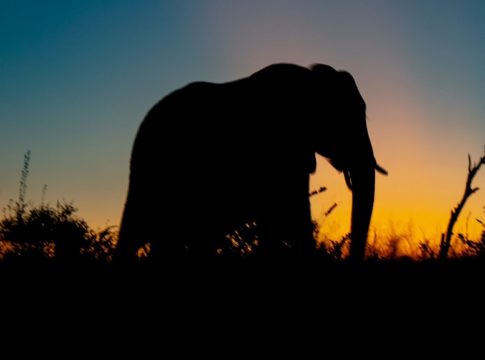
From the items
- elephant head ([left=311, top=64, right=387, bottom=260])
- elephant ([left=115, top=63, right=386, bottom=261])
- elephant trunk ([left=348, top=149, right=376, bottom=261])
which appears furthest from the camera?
elephant head ([left=311, top=64, right=387, bottom=260])

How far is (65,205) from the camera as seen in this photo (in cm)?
1166

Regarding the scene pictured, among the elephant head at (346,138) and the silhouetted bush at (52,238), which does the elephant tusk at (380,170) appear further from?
the silhouetted bush at (52,238)

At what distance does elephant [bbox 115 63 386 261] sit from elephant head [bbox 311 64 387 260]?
0.95 ft

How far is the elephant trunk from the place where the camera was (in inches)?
274

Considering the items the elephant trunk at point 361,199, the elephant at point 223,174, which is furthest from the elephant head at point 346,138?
the elephant at point 223,174

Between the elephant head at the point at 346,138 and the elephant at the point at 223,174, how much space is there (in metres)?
0.29

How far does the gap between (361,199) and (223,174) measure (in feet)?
6.61

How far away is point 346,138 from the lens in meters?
7.66

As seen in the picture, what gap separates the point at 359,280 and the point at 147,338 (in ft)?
7.09

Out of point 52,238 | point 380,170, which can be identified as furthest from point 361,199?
point 52,238

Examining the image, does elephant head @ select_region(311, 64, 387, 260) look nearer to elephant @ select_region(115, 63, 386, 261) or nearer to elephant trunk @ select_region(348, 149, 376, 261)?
elephant trunk @ select_region(348, 149, 376, 261)

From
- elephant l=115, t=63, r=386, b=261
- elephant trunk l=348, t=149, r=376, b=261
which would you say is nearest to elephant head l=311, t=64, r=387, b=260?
elephant trunk l=348, t=149, r=376, b=261

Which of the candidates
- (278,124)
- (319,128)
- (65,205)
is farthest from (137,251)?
(65,205)

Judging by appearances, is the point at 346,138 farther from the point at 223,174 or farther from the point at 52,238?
the point at 52,238
